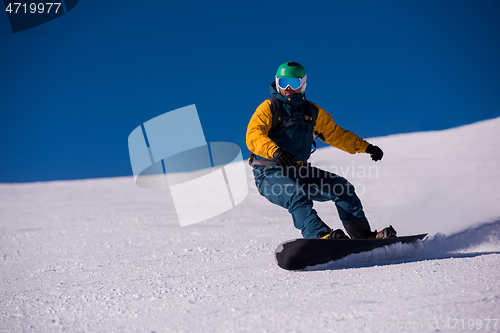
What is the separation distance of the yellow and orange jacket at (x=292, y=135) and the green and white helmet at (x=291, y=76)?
13cm

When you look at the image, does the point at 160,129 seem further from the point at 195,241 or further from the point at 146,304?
the point at 146,304

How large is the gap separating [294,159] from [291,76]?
90 cm

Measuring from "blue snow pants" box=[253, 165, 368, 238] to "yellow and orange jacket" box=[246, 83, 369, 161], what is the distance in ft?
0.66

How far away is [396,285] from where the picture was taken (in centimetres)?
275

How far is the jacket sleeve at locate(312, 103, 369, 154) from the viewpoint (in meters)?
4.52

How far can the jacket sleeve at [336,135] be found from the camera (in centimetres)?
452

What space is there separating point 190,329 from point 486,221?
4.35 m

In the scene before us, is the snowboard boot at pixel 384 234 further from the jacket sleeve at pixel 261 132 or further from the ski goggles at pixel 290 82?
the ski goggles at pixel 290 82

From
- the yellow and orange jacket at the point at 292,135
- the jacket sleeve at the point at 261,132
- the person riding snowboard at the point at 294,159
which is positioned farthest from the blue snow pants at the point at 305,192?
the jacket sleeve at the point at 261,132

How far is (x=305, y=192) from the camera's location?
393 cm

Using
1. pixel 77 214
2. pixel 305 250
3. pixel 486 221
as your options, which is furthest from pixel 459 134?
pixel 305 250

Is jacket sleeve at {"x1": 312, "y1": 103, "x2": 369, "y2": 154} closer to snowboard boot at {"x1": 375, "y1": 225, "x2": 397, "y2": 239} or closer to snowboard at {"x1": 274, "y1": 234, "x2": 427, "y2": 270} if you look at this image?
snowboard boot at {"x1": 375, "y1": 225, "x2": 397, "y2": 239}

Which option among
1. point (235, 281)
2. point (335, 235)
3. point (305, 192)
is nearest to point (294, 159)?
point (305, 192)

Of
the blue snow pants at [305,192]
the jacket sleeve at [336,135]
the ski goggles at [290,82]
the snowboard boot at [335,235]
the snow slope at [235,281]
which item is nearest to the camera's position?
the snow slope at [235,281]
